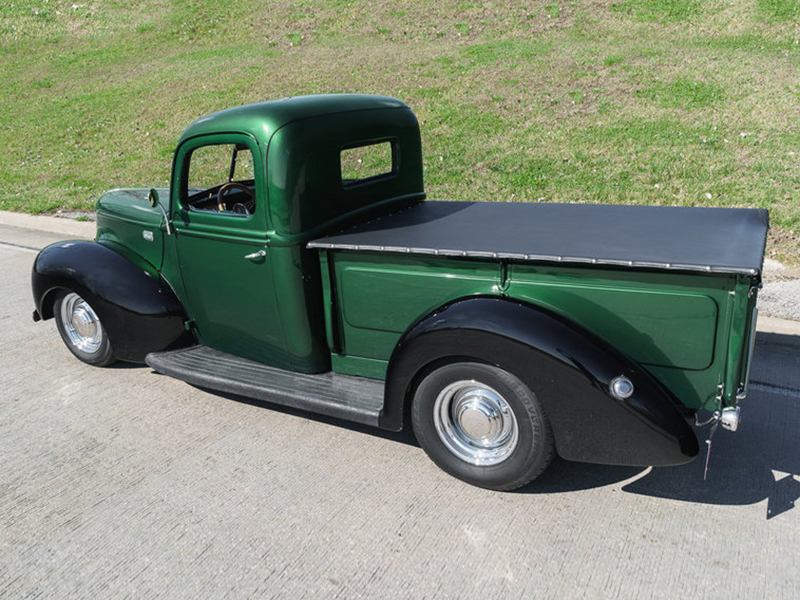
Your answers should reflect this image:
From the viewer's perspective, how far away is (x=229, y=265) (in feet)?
13.0

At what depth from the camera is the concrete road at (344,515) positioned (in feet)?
9.25

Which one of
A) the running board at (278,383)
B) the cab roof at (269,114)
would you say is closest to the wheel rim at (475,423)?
the running board at (278,383)

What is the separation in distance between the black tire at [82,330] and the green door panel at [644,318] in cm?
310

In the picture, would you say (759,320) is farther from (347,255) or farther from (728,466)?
(347,255)

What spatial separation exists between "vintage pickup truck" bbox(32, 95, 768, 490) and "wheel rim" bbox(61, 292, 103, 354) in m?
0.02

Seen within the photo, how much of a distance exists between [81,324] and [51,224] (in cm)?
548

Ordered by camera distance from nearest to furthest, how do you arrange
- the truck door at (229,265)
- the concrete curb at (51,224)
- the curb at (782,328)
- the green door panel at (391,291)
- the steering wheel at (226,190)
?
the green door panel at (391,291) < the truck door at (229,265) < the steering wheel at (226,190) < the curb at (782,328) < the concrete curb at (51,224)

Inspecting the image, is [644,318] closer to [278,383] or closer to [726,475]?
[726,475]

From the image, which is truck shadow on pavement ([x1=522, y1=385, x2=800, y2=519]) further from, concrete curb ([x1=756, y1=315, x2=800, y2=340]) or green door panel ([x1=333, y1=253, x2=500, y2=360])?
concrete curb ([x1=756, y1=315, x2=800, y2=340])

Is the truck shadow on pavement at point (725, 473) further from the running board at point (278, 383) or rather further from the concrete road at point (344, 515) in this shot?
the running board at point (278, 383)

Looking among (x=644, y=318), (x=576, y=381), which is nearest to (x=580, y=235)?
(x=644, y=318)

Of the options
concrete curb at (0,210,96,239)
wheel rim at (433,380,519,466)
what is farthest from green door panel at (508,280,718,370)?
concrete curb at (0,210,96,239)

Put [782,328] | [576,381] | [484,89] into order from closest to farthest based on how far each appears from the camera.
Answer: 1. [576,381]
2. [782,328]
3. [484,89]

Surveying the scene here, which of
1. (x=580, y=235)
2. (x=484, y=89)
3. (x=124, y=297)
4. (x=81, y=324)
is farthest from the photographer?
(x=484, y=89)
